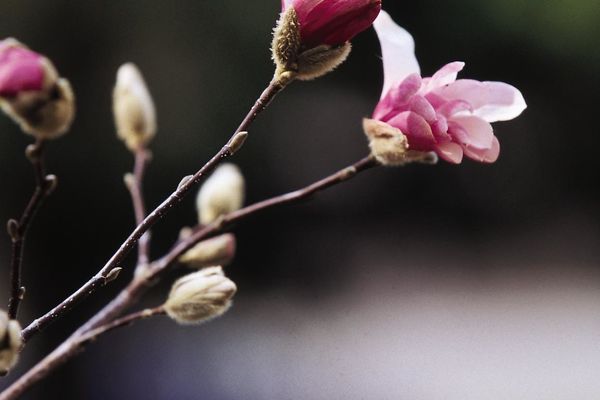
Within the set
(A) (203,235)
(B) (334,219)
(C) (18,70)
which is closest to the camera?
(C) (18,70)

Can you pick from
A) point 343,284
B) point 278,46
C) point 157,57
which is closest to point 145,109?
point 278,46

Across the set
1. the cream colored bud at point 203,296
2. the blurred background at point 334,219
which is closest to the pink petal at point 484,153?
the cream colored bud at point 203,296

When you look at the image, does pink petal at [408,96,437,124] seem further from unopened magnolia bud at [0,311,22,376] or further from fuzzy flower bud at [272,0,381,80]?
unopened magnolia bud at [0,311,22,376]

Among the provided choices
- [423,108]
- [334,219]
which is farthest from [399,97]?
[334,219]

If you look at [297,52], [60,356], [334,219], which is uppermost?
[334,219]

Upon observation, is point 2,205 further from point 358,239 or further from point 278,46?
point 278,46

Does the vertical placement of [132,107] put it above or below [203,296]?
above

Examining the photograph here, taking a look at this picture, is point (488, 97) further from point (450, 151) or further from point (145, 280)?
point (145, 280)

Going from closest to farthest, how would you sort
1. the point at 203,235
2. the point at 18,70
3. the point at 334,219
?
1. the point at 18,70
2. the point at 203,235
3. the point at 334,219

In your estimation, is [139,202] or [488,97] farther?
[139,202]
